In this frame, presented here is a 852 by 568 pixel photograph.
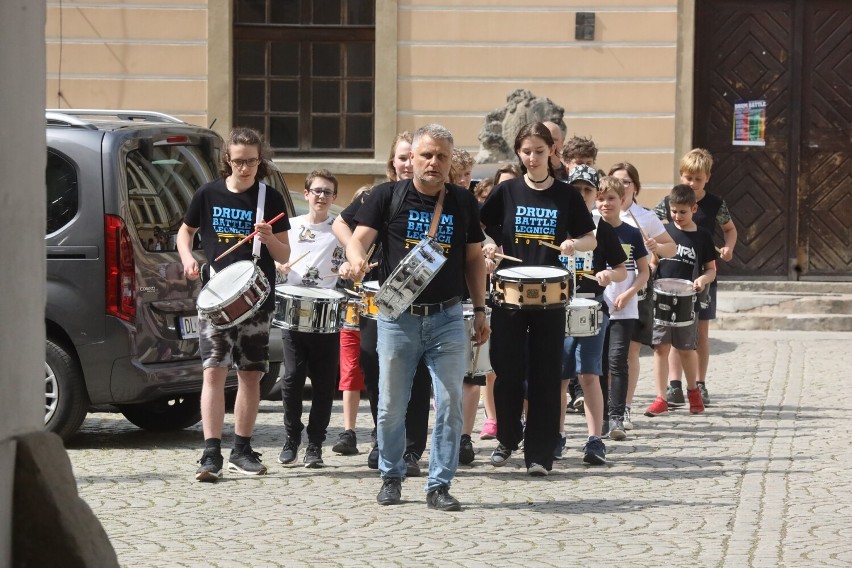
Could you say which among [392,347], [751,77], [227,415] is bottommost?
[227,415]

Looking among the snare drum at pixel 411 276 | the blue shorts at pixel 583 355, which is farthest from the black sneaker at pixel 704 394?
the snare drum at pixel 411 276

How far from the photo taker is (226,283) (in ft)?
27.4

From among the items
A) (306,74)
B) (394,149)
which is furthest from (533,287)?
(306,74)

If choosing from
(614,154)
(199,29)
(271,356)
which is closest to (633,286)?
(271,356)

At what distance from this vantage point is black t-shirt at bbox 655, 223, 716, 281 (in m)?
11.7

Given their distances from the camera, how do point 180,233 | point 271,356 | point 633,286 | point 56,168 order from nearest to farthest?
point 180,233, point 56,168, point 633,286, point 271,356

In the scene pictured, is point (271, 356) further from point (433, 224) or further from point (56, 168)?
point (433, 224)

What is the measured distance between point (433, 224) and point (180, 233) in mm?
1594

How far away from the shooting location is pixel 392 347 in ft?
25.7

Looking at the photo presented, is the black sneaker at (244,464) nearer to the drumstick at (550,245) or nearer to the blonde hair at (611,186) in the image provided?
the drumstick at (550,245)

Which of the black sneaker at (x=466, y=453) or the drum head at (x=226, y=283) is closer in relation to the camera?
the drum head at (x=226, y=283)

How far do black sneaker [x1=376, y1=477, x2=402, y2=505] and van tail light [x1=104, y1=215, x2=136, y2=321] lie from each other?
2156mm

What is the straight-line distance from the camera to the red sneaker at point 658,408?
1139 cm

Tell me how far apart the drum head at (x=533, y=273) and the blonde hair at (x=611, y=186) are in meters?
1.52
